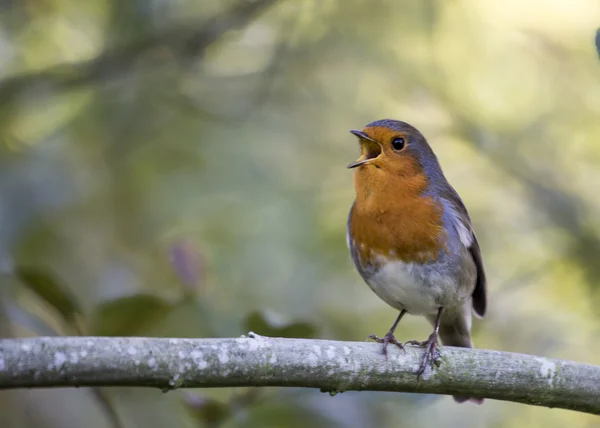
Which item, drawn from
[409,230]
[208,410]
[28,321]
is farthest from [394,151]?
[28,321]

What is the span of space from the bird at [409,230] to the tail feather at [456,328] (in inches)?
6.6

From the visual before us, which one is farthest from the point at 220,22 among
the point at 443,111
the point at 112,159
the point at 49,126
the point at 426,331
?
the point at 426,331

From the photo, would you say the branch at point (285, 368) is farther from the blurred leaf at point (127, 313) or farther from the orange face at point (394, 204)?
the orange face at point (394, 204)

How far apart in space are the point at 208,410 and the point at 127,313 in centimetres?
45

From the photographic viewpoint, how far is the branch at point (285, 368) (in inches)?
76.4

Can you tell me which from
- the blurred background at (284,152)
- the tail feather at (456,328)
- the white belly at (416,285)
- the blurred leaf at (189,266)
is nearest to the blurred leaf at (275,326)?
the blurred leaf at (189,266)

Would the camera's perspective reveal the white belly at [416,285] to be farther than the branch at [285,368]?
Yes

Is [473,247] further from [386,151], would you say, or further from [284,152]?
[284,152]

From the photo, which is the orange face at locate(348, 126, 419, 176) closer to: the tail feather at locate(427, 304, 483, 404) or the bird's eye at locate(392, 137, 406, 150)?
the bird's eye at locate(392, 137, 406, 150)

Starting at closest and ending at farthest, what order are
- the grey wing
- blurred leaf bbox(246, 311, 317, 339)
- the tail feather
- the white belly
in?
blurred leaf bbox(246, 311, 317, 339) → the white belly → the grey wing → the tail feather

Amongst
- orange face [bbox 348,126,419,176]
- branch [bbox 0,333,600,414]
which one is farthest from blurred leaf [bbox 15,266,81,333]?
orange face [bbox 348,126,419,176]

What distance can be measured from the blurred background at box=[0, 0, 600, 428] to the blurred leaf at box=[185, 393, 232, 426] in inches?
37.4

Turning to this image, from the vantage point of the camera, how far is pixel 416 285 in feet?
11.8

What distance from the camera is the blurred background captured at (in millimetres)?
4578
